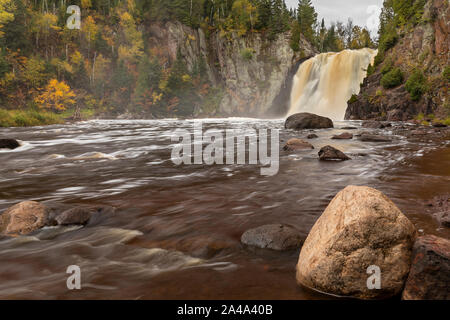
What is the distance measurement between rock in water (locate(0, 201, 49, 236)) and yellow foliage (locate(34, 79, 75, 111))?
176 ft

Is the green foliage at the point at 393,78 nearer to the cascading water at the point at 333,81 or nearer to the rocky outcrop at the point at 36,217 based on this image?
the cascading water at the point at 333,81

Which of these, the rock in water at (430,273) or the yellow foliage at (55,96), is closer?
the rock in water at (430,273)

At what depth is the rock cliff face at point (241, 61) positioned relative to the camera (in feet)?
174

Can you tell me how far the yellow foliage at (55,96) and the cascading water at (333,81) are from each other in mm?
41932

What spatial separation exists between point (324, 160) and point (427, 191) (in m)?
3.53

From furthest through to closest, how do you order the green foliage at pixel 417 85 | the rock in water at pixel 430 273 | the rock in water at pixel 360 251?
the green foliage at pixel 417 85, the rock in water at pixel 360 251, the rock in water at pixel 430 273

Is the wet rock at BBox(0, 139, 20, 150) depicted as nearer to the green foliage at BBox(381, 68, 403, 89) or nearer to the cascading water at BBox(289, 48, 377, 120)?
the green foliage at BBox(381, 68, 403, 89)

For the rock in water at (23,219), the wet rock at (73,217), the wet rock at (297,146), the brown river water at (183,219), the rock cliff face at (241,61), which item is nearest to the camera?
the brown river water at (183,219)

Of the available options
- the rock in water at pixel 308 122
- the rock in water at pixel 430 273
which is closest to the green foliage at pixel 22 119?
the rock in water at pixel 308 122

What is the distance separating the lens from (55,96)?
49.0 m

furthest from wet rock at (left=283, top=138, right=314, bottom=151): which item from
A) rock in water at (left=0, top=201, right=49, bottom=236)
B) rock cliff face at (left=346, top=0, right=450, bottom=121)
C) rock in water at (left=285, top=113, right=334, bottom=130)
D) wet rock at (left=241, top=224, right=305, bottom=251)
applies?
rock cliff face at (left=346, top=0, right=450, bottom=121)

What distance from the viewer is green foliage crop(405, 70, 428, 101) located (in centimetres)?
2264

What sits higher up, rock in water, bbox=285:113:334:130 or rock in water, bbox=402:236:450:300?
rock in water, bbox=285:113:334:130
